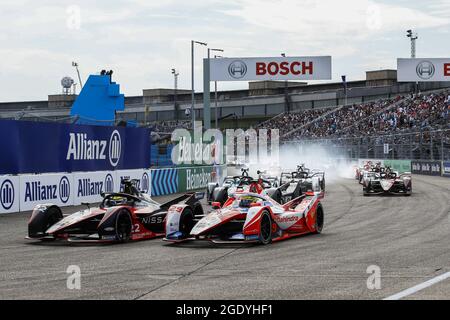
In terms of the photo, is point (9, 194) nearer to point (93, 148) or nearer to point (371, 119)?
point (93, 148)

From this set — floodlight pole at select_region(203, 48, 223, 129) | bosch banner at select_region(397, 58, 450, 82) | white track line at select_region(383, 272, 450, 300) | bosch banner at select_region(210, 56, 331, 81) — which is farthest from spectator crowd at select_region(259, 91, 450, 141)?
white track line at select_region(383, 272, 450, 300)

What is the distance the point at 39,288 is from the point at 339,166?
51.0 m

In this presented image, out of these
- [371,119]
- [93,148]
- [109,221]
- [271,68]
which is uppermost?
[271,68]

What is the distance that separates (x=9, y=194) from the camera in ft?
75.4

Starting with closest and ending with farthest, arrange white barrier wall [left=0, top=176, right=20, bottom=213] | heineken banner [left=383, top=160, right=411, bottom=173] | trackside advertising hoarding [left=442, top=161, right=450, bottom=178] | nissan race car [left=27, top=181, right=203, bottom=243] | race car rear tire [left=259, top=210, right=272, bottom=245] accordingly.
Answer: race car rear tire [left=259, top=210, right=272, bottom=245] < nissan race car [left=27, top=181, right=203, bottom=243] < white barrier wall [left=0, top=176, right=20, bottom=213] < trackside advertising hoarding [left=442, top=161, right=450, bottom=178] < heineken banner [left=383, top=160, right=411, bottom=173]

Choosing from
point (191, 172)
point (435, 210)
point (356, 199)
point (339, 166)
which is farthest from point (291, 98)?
point (435, 210)

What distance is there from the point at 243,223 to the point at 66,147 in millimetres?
12168

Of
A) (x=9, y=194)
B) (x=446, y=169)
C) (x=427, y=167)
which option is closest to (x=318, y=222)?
(x=9, y=194)

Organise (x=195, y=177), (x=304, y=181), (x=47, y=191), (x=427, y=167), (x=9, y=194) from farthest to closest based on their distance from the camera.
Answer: (x=427, y=167) < (x=195, y=177) < (x=304, y=181) < (x=47, y=191) < (x=9, y=194)

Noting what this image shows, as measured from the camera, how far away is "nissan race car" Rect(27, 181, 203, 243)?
15.6 m

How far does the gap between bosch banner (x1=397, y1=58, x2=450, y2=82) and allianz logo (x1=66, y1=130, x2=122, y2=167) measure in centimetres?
2571

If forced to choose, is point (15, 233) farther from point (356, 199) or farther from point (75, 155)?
point (356, 199)

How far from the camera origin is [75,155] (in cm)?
2670

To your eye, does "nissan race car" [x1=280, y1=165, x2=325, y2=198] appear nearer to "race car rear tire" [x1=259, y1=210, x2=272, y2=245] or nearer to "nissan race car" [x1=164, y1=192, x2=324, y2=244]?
"nissan race car" [x1=164, y1=192, x2=324, y2=244]
